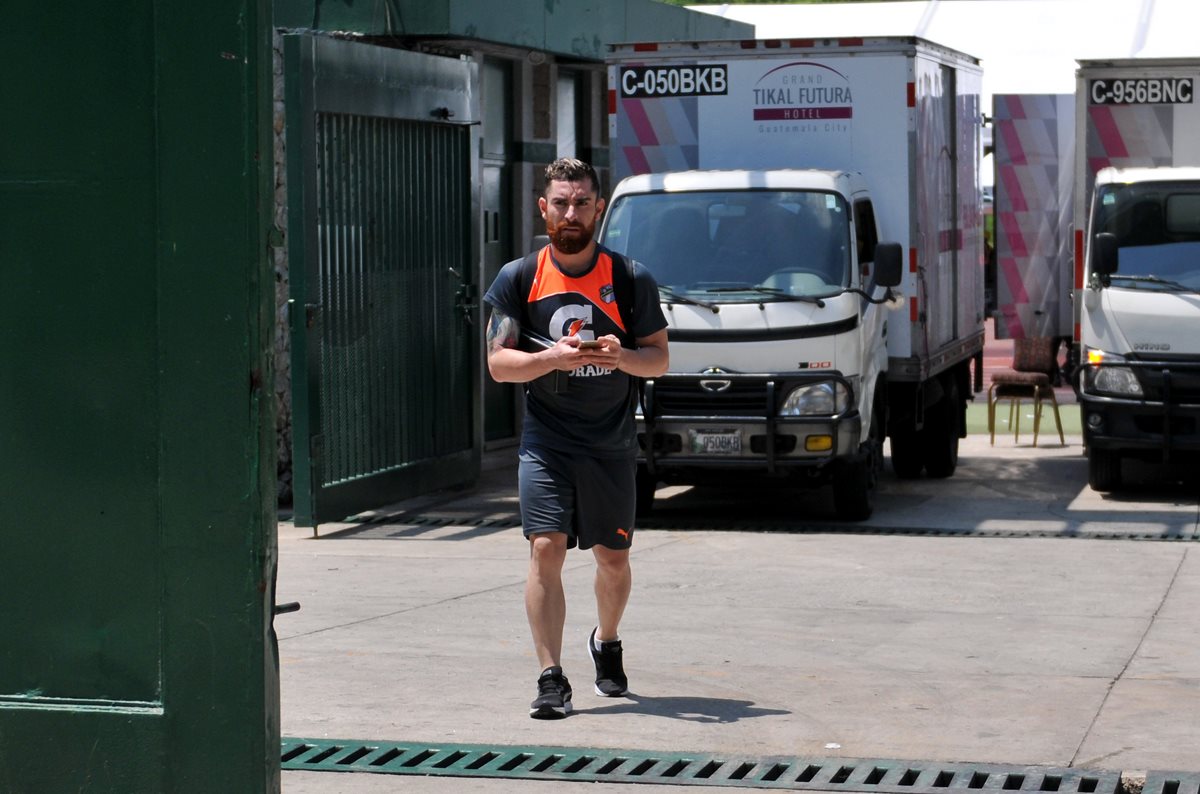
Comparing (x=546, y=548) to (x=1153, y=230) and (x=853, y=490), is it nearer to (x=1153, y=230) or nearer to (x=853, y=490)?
(x=853, y=490)

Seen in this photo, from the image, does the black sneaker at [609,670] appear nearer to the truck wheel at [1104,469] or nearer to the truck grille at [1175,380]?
the truck grille at [1175,380]

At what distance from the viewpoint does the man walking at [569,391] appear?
6.87 meters

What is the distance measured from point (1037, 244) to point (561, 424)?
42.0 feet

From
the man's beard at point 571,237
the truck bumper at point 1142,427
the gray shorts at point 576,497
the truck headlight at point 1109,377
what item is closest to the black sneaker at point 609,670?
the gray shorts at point 576,497

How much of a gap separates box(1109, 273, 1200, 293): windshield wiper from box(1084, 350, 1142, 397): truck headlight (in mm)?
547

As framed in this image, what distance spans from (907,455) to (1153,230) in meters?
2.62

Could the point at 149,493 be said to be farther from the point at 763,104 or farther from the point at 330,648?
the point at 763,104

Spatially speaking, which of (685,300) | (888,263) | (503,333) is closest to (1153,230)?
(888,263)

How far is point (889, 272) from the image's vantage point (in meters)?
11.8

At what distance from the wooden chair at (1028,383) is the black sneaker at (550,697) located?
9.98 m

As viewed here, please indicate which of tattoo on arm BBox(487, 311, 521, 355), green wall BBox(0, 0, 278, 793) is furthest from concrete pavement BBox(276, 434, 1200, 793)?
green wall BBox(0, 0, 278, 793)

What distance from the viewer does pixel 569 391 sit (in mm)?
6910

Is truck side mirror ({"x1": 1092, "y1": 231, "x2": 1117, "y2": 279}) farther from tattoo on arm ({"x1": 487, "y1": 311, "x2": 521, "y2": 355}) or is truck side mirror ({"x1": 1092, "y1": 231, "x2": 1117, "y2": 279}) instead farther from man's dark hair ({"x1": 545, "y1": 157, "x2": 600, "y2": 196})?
tattoo on arm ({"x1": 487, "y1": 311, "x2": 521, "y2": 355})

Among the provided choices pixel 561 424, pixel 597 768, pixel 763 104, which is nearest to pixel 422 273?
pixel 763 104
